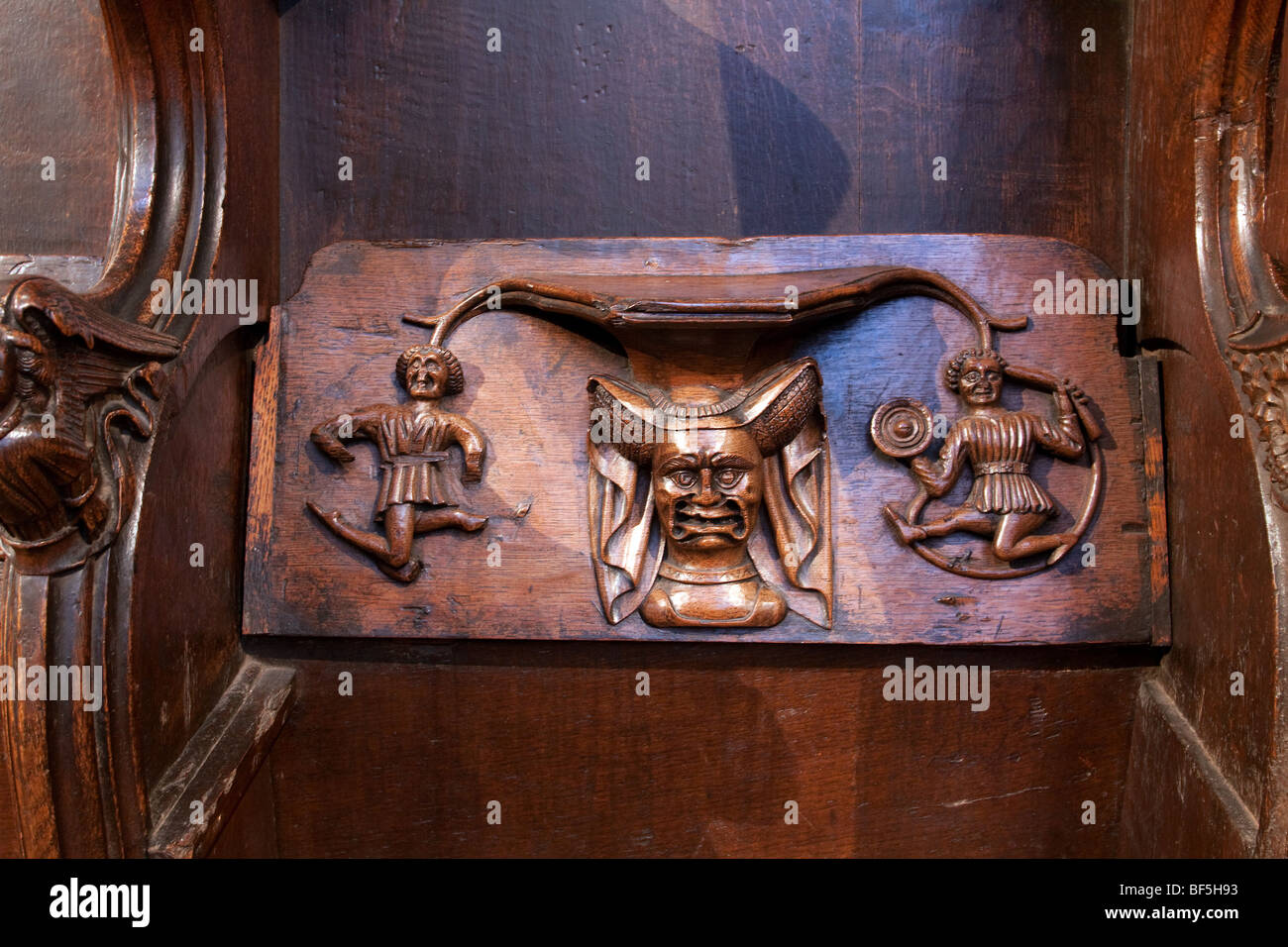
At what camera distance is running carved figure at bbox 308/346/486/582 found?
1.48 meters

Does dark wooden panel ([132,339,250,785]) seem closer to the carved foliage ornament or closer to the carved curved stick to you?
the carved foliage ornament

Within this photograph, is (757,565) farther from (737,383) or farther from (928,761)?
(928,761)

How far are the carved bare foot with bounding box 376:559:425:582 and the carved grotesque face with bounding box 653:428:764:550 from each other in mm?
380

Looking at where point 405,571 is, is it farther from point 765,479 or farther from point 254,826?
point 765,479

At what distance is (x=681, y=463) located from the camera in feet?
4.62

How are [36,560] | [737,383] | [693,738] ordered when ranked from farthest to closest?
[693,738]
[737,383]
[36,560]

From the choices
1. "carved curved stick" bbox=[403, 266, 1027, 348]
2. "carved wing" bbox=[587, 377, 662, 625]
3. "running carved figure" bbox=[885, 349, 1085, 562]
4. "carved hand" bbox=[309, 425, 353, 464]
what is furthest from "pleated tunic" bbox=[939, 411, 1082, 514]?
"carved hand" bbox=[309, 425, 353, 464]

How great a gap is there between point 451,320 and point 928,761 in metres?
1.00

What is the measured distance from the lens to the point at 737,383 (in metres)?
1.45

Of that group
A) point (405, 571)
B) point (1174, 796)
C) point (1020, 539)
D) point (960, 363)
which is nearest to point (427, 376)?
point (405, 571)

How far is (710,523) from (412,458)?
456 millimetres

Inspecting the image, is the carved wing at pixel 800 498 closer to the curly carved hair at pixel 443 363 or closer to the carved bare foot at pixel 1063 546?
the carved bare foot at pixel 1063 546

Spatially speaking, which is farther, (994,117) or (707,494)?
(994,117)
